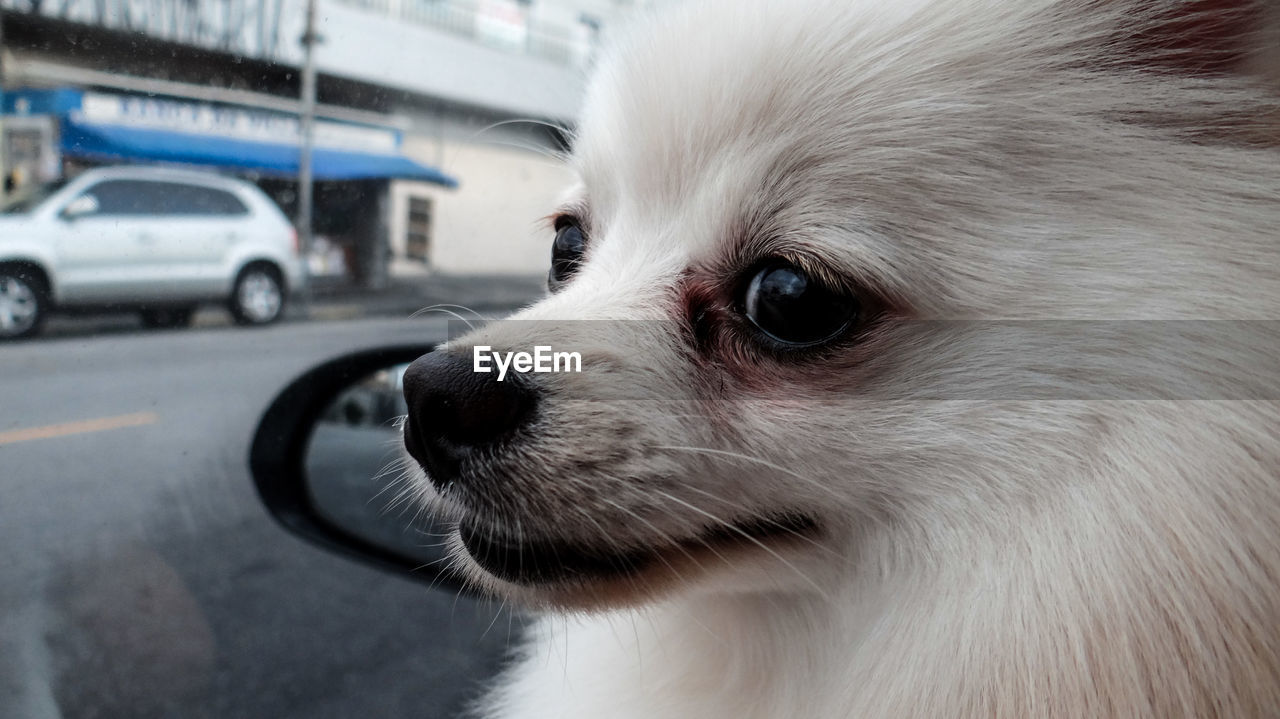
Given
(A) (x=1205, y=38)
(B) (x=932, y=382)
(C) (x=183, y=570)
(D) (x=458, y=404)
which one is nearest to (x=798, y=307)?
(B) (x=932, y=382)

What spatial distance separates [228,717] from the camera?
5.07 feet

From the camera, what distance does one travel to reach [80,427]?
55.1 inches

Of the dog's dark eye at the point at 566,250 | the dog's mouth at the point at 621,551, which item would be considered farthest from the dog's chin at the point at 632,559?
the dog's dark eye at the point at 566,250

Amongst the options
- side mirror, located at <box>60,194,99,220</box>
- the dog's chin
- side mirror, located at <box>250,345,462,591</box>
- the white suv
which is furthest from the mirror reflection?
the dog's chin

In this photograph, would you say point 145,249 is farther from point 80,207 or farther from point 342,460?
point 342,460

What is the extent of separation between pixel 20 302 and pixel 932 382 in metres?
1.26

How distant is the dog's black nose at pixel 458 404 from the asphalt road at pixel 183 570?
0.64 metres

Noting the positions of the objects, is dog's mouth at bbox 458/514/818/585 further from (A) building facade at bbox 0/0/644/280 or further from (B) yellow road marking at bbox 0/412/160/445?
(A) building facade at bbox 0/0/644/280

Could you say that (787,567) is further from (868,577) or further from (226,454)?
(226,454)

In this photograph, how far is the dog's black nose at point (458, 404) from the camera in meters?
1.04

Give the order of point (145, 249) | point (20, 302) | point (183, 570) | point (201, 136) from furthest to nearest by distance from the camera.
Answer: point (183, 570) → point (201, 136) → point (145, 249) → point (20, 302)

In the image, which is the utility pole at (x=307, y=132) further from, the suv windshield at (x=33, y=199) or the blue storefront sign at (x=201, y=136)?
the suv windshield at (x=33, y=199)

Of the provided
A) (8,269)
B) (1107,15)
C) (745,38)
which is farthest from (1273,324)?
(8,269)

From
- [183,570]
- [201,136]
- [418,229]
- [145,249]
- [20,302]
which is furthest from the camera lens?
[418,229]
